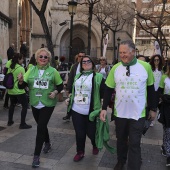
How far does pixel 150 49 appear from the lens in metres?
79.3

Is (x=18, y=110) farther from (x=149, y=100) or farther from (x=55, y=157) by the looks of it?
(x=149, y=100)

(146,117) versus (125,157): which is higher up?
(146,117)

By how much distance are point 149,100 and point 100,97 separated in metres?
1.01

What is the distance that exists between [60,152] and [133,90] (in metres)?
2.15

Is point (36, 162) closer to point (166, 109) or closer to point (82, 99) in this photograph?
point (82, 99)

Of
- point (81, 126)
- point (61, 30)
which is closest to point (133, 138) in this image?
point (81, 126)

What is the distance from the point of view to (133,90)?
3.91 meters

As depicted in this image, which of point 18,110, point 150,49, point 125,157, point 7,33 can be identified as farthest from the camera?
point 150,49

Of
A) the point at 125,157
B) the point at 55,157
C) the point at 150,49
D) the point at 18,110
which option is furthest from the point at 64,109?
the point at 150,49

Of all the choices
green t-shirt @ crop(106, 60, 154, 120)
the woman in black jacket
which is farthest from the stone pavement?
green t-shirt @ crop(106, 60, 154, 120)

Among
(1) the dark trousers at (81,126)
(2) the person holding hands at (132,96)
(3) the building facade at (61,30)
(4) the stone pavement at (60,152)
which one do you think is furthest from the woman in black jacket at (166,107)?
(3) the building facade at (61,30)

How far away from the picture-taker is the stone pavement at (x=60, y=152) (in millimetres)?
4727

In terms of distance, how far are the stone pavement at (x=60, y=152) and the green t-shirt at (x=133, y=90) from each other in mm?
1206

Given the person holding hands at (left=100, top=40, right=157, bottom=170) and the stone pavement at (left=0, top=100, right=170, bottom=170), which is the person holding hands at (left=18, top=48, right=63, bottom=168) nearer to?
the stone pavement at (left=0, top=100, right=170, bottom=170)
